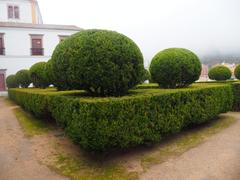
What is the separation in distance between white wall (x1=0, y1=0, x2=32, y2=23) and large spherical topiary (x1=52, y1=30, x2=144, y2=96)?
2980 cm

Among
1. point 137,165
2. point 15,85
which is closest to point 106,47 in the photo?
point 137,165

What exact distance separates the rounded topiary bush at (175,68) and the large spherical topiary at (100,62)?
9.68ft

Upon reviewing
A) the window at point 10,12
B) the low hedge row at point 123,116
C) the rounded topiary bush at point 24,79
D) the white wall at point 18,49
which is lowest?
the low hedge row at point 123,116

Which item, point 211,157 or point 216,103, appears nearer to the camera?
point 211,157

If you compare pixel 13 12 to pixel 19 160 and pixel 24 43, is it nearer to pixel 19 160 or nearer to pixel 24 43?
pixel 24 43

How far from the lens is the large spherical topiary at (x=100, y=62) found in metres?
5.47

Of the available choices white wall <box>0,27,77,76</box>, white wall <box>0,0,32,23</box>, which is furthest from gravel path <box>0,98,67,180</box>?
white wall <box>0,0,32,23</box>

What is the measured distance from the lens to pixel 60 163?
5312 mm

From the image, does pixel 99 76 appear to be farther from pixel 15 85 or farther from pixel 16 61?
pixel 16 61

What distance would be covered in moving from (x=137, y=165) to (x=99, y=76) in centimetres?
226

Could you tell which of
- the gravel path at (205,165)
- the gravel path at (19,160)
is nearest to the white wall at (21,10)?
the gravel path at (19,160)

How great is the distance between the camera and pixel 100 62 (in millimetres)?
5461

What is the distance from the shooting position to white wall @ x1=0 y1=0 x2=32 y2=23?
1210 inches

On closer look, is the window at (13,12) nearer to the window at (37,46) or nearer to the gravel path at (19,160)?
the window at (37,46)
